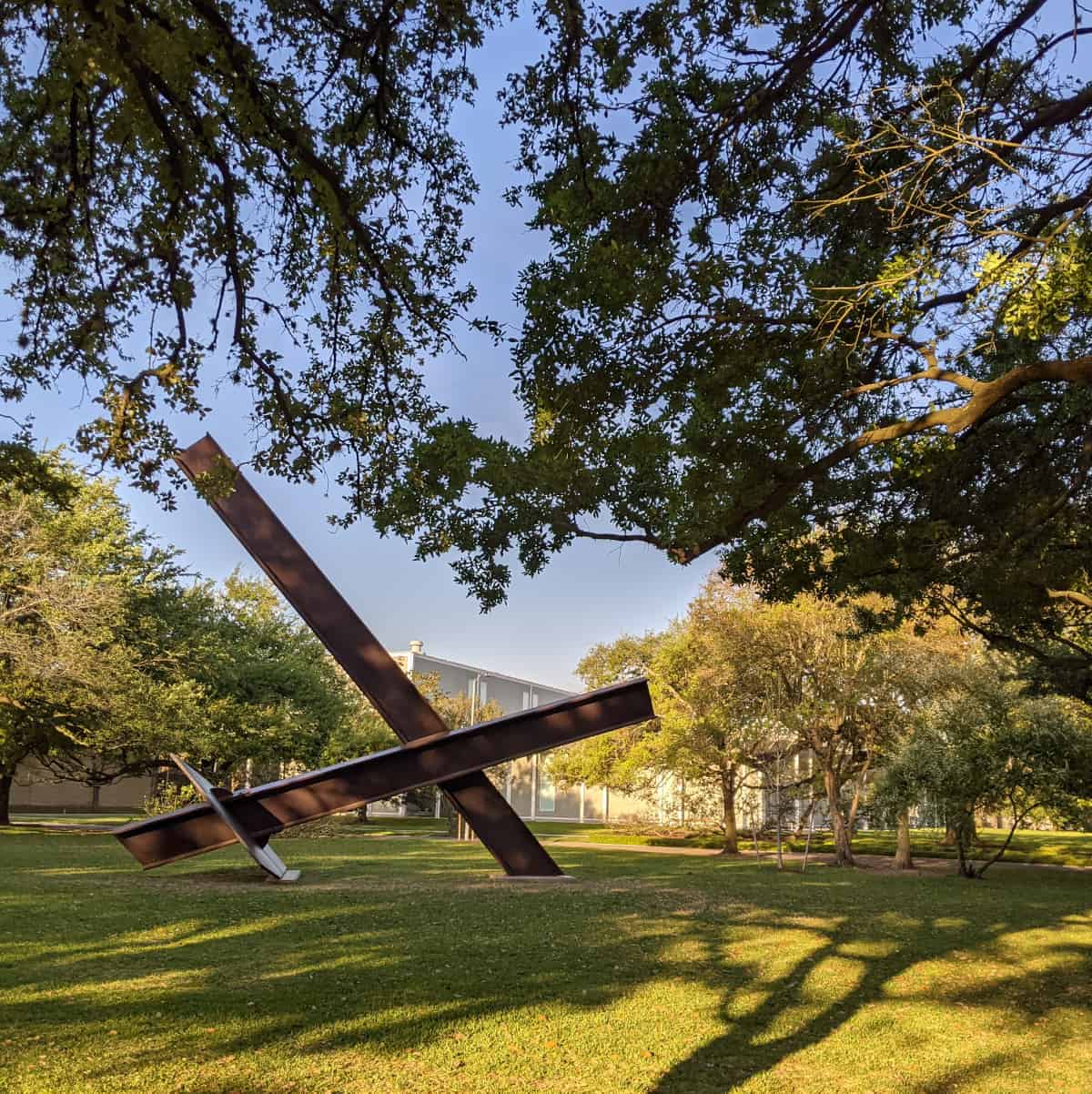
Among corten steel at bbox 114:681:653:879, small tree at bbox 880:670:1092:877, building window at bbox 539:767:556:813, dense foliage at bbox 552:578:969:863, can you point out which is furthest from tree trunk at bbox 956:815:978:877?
building window at bbox 539:767:556:813

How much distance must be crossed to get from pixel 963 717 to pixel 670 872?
5.55 metres

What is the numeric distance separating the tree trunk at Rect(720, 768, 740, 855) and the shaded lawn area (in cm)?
868

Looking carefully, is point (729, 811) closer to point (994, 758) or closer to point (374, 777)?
point (994, 758)

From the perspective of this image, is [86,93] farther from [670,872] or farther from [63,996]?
[670,872]

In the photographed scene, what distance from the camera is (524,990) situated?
6.16 metres

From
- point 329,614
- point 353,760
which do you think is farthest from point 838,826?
point 329,614

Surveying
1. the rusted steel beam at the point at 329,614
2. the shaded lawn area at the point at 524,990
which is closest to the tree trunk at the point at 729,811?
the shaded lawn area at the point at 524,990

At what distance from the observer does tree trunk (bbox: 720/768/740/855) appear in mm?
20375

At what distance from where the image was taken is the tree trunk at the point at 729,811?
20.4 meters

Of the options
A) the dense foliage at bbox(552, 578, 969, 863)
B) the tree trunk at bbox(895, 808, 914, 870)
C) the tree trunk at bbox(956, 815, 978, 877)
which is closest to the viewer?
the tree trunk at bbox(956, 815, 978, 877)

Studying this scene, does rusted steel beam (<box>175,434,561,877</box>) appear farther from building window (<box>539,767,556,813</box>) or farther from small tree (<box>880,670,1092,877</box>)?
building window (<box>539,767,556,813</box>)

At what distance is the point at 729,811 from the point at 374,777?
45.5 ft

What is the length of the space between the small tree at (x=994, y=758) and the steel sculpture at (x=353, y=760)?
8.29m

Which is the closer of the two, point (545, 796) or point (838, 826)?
point (838, 826)
